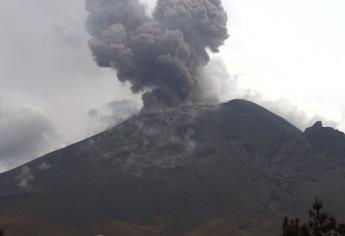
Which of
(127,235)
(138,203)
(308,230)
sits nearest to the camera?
(308,230)

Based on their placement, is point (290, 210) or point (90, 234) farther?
point (290, 210)

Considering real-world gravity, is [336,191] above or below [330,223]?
above

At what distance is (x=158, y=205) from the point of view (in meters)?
196

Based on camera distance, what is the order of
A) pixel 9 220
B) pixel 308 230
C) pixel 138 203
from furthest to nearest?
pixel 138 203, pixel 9 220, pixel 308 230

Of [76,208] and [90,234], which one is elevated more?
[76,208]

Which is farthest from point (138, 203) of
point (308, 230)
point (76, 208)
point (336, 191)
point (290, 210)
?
point (308, 230)

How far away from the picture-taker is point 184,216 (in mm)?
187375

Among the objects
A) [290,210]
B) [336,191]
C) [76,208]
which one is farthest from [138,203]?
[336,191]

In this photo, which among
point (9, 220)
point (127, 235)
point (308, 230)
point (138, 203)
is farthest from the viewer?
point (138, 203)

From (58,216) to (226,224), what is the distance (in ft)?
181

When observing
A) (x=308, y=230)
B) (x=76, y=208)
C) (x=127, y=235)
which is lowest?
(x=308, y=230)

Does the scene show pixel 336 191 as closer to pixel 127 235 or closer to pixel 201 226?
pixel 201 226

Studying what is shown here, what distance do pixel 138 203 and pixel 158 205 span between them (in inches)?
277

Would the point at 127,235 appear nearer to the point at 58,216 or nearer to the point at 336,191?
the point at 58,216
